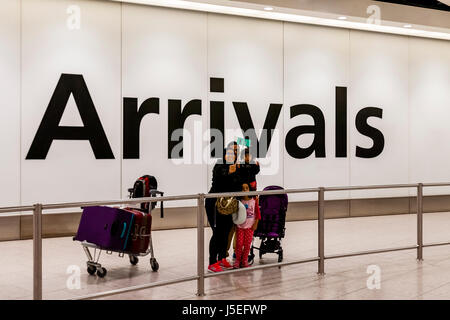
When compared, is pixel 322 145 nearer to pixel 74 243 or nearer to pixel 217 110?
pixel 217 110

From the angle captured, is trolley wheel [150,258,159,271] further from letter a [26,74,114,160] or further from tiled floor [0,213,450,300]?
letter a [26,74,114,160]

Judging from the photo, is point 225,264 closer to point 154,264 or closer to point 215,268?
point 215,268

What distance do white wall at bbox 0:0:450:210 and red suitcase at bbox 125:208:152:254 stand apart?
11.3 feet

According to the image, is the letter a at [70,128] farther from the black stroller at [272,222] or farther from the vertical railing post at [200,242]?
the vertical railing post at [200,242]

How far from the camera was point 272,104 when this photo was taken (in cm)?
1190

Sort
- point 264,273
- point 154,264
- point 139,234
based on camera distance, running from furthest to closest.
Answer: point 154,264
point 264,273
point 139,234

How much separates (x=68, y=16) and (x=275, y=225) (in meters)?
5.07

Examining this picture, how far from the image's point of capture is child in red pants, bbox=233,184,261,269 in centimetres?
714

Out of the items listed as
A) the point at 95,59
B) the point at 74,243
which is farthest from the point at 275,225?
the point at 95,59

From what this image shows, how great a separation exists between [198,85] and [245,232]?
4551 millimetres

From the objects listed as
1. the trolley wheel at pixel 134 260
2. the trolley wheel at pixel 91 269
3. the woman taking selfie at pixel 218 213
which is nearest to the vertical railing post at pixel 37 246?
the trolley wheel at pixel 91 269

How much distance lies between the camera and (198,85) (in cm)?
1112

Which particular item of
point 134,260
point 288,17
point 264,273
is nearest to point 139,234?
point 134,260

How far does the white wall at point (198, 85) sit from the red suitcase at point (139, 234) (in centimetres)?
345
